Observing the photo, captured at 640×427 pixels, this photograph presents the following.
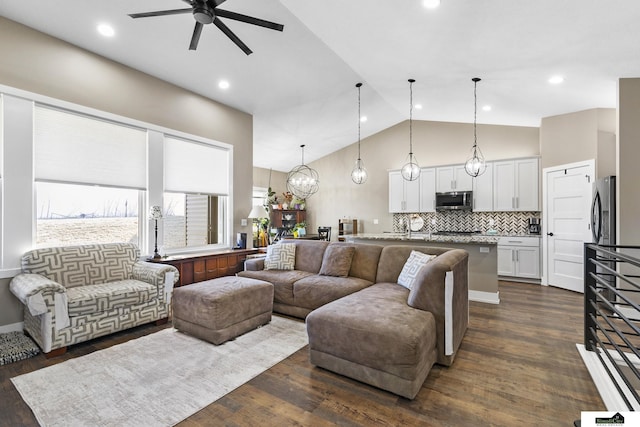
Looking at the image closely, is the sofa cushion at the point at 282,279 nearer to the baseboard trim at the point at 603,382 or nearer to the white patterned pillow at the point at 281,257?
the white patterned pillow at the point at 281,257

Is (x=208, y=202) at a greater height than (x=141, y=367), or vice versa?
(x=208, y=202)

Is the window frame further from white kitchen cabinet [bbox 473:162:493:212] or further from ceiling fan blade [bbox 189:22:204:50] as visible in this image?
white kitchen cabinet [bbox 473:162:493:212]

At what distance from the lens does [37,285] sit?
258cm

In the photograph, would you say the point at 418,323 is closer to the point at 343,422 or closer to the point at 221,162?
the point at 343,422

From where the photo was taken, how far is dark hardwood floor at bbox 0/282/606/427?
1849mm

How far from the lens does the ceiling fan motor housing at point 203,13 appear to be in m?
2.31

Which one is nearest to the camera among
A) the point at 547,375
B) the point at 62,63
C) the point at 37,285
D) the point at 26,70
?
the point at 547,375

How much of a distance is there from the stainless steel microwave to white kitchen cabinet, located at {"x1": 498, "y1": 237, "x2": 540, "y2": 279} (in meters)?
0.94

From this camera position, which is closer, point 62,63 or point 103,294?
point 103,294

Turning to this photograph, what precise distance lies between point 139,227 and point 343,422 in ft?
12.3

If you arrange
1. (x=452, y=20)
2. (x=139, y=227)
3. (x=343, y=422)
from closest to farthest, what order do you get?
(x=343, y=422) → (x=452, y=20) → (x=139, y=227)

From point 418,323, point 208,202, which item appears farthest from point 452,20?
point 208,202

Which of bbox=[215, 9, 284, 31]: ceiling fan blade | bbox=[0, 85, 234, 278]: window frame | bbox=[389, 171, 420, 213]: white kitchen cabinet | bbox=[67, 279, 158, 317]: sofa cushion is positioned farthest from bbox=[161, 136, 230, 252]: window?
bbox=[389, 171, 420, 213]: white kitchen cabinet

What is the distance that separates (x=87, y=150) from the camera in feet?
11.9
